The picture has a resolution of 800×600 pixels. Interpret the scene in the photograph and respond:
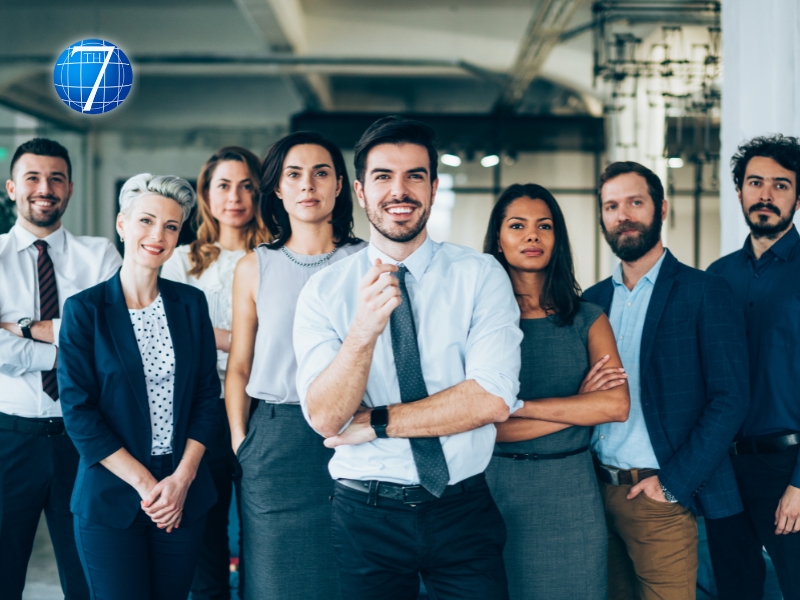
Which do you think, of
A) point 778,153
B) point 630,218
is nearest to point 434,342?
point 630,218

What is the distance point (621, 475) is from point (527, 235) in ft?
2.85

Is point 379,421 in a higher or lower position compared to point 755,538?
higher

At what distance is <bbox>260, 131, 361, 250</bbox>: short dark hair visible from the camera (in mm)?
2480

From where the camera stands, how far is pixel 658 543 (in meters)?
2.34

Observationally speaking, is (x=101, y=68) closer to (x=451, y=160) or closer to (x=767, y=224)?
(x=767, y=224)

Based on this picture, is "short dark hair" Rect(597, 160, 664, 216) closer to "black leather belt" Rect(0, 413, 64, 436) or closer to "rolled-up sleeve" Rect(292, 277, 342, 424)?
"rolled-up sleeve" Rect(292, 277, 342, 424)

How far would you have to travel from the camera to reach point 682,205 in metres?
11.8

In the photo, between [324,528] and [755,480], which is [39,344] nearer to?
[324,528]

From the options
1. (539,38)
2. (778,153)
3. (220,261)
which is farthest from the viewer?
(539,38)

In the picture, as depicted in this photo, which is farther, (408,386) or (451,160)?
(451,160)

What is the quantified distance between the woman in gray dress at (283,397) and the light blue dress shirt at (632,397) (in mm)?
952

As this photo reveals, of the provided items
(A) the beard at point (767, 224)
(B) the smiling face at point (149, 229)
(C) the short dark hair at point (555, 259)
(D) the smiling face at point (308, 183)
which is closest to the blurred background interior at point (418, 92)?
(A) the beard at point (767, 224)

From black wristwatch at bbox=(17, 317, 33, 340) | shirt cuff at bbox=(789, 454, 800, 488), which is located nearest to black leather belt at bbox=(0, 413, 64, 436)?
black wristwatch at bbox=(17, 317, 33, 340)

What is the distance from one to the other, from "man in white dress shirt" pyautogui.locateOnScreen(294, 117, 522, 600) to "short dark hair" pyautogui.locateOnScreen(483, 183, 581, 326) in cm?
38
